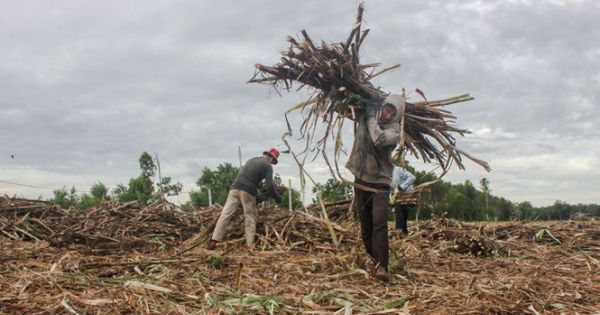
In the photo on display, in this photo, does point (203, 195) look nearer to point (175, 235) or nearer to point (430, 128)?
point (175, 235)

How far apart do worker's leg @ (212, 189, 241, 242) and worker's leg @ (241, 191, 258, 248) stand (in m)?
0.15

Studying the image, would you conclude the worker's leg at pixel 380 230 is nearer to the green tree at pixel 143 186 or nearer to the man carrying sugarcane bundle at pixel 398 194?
the man carrying sugarcane bundle at pixel 398 194

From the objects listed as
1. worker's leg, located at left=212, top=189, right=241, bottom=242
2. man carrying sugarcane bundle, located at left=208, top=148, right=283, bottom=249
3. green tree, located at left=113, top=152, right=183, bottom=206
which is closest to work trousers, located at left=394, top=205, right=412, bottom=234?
man carrying sugarcane bundle, located at left=208, top=148, right=283, bottom=249

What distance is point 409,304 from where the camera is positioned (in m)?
3.88

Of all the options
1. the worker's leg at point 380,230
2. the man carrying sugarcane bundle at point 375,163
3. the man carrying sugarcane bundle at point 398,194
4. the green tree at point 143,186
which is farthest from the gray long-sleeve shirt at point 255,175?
the green tree at point 143,186

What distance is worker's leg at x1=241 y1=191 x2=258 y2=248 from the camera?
837 centimetres

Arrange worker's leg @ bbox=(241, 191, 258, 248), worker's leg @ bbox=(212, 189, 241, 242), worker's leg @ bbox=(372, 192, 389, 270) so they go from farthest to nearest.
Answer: worker's leg @ bbox=(212, 189, 241, 242) < worker's leg @ bbox=(241, 191, 258, 248) < worker's leg @ bbox=(372, 192, 389, 270)

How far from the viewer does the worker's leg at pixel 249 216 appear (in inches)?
330

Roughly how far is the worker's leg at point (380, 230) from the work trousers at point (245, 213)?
11.1ft

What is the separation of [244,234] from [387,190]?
13.1 ft

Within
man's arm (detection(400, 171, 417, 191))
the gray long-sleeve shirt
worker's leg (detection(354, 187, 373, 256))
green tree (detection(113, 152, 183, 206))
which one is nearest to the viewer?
worker's leg (detection(354, 187, 373, 256))

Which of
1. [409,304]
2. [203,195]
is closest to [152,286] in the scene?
[409,304]

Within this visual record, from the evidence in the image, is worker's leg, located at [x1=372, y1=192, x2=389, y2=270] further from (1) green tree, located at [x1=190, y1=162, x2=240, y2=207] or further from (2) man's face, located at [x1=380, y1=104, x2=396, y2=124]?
(1) green tree, located at [x1=190, y1=162, x2=240, y2=207]

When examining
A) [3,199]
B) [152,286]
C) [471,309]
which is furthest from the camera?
[3,199]
